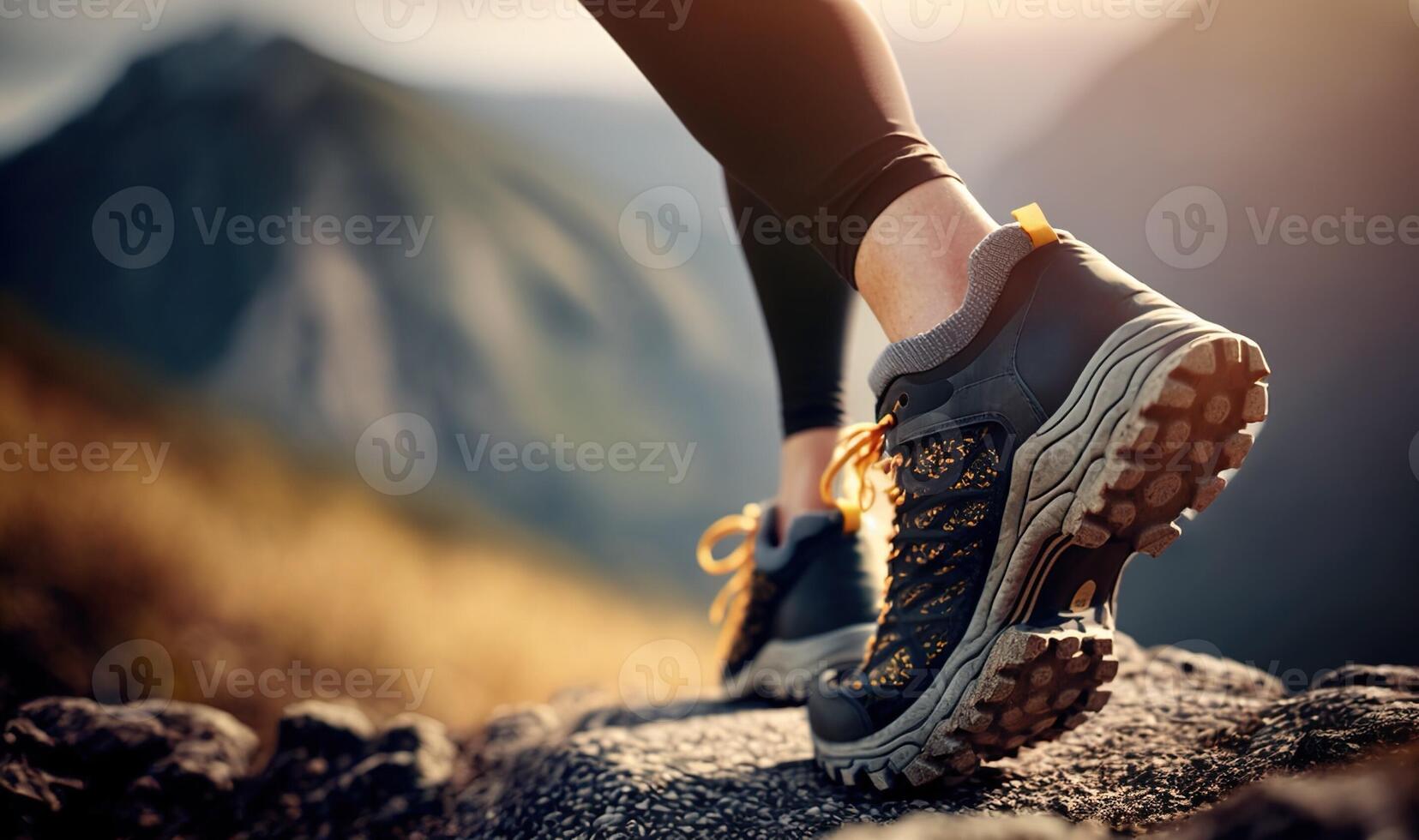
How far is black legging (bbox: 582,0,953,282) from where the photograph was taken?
80cm

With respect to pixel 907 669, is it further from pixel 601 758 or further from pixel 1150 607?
pixel 1150 607

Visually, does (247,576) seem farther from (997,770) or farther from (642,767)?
(997,770)

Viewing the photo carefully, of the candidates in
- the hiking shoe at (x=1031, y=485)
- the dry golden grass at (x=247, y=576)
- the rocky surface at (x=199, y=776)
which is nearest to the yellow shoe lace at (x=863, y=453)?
the hiking shoe at (x=1031, y=485)

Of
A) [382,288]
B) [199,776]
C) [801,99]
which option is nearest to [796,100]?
[801,99]

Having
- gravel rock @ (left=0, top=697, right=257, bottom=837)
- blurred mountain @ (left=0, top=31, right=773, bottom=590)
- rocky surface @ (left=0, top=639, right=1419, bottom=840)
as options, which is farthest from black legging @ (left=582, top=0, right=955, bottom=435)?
blurred mountain @ (left=0, top=31, right=773, bottom=590)

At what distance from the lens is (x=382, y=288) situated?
2830 mm

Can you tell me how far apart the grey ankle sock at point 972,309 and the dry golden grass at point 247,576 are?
162 centimetres

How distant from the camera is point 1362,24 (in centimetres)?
174

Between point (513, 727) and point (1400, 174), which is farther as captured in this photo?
point (1400, 174)

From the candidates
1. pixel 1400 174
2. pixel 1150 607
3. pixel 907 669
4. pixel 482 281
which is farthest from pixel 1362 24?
pixel 482 281

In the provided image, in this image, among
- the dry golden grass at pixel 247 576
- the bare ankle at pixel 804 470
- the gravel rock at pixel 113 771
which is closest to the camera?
the gravel rock at pixel 113 771

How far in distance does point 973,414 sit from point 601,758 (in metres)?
0.57

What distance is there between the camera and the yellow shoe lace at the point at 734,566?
1355 mm

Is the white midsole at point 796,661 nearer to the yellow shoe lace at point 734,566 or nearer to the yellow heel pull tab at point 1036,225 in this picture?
the yellow shoe lace at point 734,566
